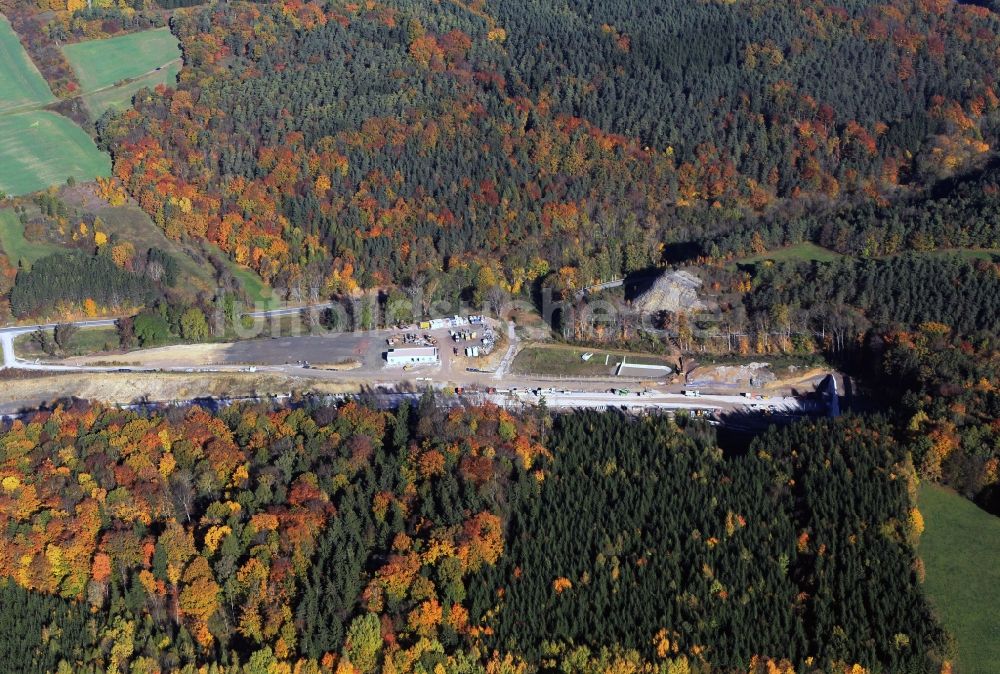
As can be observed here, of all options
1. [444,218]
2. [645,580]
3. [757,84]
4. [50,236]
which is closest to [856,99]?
[757,84]

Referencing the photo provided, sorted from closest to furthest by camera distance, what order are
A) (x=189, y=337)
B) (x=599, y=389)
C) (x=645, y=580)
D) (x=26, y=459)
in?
(x=645, y=580) < (x=26, y=459) < (x=599, y=389) < (x=189, y=337)

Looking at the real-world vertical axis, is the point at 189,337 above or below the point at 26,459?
above

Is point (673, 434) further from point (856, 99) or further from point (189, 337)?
point (856, 99)

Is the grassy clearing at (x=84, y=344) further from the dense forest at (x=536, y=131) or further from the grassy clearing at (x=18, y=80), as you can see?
the grassy clearing at (x=18, y=80)

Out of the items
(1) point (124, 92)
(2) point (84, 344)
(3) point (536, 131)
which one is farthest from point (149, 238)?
(3) point (536, 131)

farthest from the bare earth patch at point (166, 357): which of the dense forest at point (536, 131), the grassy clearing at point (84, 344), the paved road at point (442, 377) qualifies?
the dense forest at point (536, 131)

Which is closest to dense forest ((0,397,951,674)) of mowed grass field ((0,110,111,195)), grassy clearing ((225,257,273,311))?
grassy clearing ((225,257,273,311))

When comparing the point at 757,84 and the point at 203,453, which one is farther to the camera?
the point at 757,84
